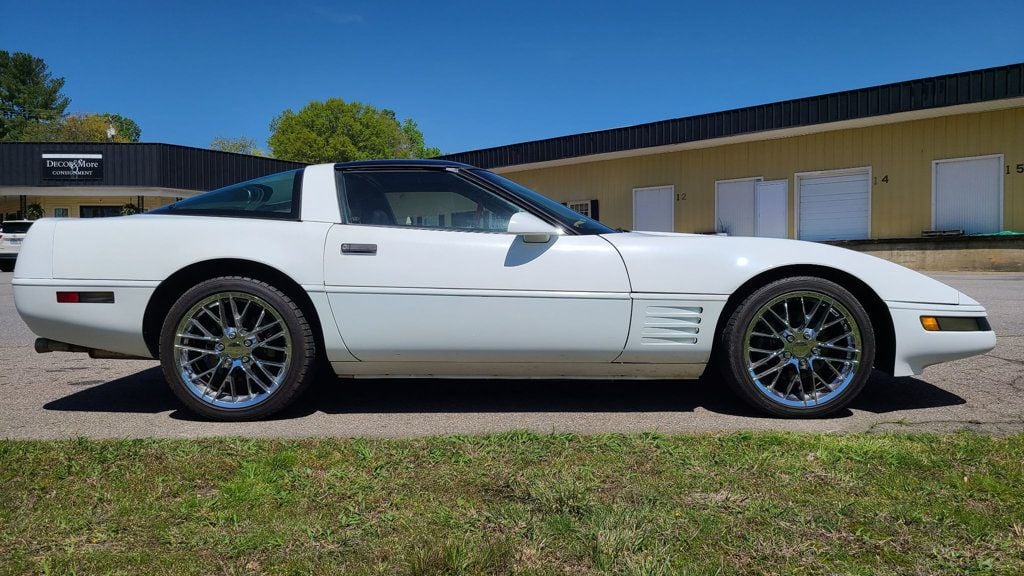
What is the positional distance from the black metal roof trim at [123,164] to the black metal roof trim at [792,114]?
13.9 metres

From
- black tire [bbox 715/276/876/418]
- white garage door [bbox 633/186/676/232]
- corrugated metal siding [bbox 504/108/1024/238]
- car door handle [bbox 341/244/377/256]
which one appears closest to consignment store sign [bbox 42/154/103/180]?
corrugated metal siding [bbox 504/108/1024/238]

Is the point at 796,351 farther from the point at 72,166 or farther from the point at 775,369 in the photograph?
the point at 72,166

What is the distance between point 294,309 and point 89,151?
103 feet

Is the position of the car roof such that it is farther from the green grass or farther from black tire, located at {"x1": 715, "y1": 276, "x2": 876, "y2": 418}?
black tire, located at {"x1": 715, "y1": 276, "x2": 876, "y2": 418}

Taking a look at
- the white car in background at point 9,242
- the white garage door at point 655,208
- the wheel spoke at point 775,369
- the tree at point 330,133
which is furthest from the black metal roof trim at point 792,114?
the tree at point 330,133

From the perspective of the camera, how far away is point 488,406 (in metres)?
3.64

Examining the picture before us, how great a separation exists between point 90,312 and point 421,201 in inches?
67.2

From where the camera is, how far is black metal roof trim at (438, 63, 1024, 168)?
15719 millimetres

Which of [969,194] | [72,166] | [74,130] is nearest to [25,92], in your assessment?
[74,130]

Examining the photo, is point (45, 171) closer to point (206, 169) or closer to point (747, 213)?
point (206, 169)

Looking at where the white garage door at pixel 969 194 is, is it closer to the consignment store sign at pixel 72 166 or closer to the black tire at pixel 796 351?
the black tire at pixel 796 351

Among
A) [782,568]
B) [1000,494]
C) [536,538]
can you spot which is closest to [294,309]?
[536,538]

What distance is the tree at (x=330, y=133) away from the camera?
6512 cm

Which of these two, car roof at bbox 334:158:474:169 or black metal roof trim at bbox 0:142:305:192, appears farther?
black metal roof trim at bbox 0:142:305:192
